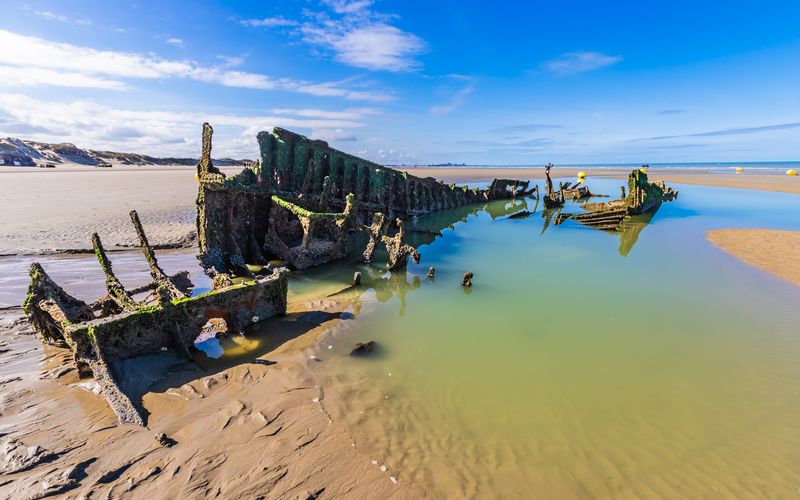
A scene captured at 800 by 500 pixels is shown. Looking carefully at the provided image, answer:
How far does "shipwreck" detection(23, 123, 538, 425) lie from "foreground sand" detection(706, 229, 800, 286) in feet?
37.4

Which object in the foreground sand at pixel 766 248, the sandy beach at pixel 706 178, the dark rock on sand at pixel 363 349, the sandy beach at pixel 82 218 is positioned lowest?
the dark rock on sand at pixel 363 349

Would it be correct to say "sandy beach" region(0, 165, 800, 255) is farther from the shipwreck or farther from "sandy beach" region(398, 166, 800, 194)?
"sandy beach" region(398, 166, 800, 194)

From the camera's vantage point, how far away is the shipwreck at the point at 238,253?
540 centimetres

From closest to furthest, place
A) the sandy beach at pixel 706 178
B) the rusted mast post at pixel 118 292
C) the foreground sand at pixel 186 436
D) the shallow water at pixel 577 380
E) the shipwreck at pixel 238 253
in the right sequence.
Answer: the foreground sand at pixel 186 436, the shallow water at pixel 577 380, the shipwreck at pixel 238 253, the rusted mast post at pixel 118 292, the sandy beach at pixel 706 178

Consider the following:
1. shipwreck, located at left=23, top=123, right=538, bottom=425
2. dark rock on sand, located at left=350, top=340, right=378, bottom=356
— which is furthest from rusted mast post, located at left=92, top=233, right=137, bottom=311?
dark rock on sand, located at left=350, top=340, right=378, bottom=356

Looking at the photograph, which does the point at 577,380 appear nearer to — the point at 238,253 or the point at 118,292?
the point at 118,292

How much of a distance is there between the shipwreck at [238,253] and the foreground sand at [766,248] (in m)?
11.4

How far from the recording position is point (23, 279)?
372 inches

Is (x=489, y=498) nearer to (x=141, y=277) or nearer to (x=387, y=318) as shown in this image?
(x=387, y=318)

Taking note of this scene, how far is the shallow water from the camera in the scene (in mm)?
4055

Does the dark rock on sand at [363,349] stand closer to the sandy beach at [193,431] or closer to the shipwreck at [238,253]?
the sandy beach at [193,431]

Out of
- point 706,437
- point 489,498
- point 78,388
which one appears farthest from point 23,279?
point 706,437

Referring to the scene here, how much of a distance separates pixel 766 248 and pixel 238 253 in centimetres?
1896

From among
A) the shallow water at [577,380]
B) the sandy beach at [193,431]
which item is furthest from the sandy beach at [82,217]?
the shallow water at [577,380]
